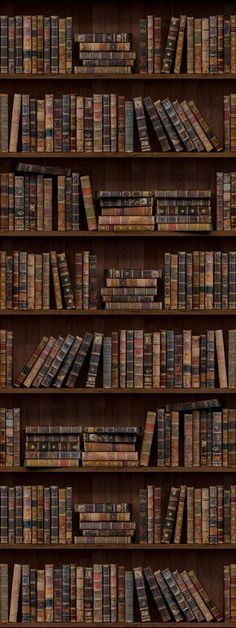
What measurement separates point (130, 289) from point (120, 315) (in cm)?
11

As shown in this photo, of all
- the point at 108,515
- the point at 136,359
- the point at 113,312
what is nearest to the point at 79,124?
the point at 113,312

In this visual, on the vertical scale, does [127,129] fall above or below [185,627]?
above

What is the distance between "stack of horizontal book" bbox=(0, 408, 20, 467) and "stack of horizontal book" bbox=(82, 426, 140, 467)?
25cm

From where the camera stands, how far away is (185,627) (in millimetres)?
4684

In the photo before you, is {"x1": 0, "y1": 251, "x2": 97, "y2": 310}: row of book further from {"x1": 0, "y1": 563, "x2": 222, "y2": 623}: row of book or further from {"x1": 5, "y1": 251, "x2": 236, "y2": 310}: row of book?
{"x1": 0, "y1": 563, "x2": 222, "y2": 623}: row of book

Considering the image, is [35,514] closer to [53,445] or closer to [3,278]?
[53,445]

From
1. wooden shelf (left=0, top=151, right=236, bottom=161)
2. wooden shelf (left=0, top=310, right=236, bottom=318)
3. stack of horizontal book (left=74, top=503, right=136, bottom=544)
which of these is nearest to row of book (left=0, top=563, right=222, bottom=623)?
stack of horizontal book (left=74, top=503, right=136, bottom=544)

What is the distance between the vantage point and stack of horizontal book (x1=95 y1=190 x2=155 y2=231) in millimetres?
4695

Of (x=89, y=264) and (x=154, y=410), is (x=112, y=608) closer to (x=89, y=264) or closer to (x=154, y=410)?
(x=154, y=410)

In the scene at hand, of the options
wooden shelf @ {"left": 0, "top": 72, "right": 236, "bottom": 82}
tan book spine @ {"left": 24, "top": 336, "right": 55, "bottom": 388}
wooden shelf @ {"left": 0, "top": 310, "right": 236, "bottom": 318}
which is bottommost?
tan book spine @ {"left": 24, "top": 336, "right": 55, "bottom": 388}

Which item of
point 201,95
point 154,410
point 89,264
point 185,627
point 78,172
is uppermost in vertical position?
point 201,95

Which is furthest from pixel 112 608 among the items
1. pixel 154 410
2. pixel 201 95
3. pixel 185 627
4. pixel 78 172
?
pixel 201 95

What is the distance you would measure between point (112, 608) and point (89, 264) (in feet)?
4.26

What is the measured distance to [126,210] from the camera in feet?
15.5
